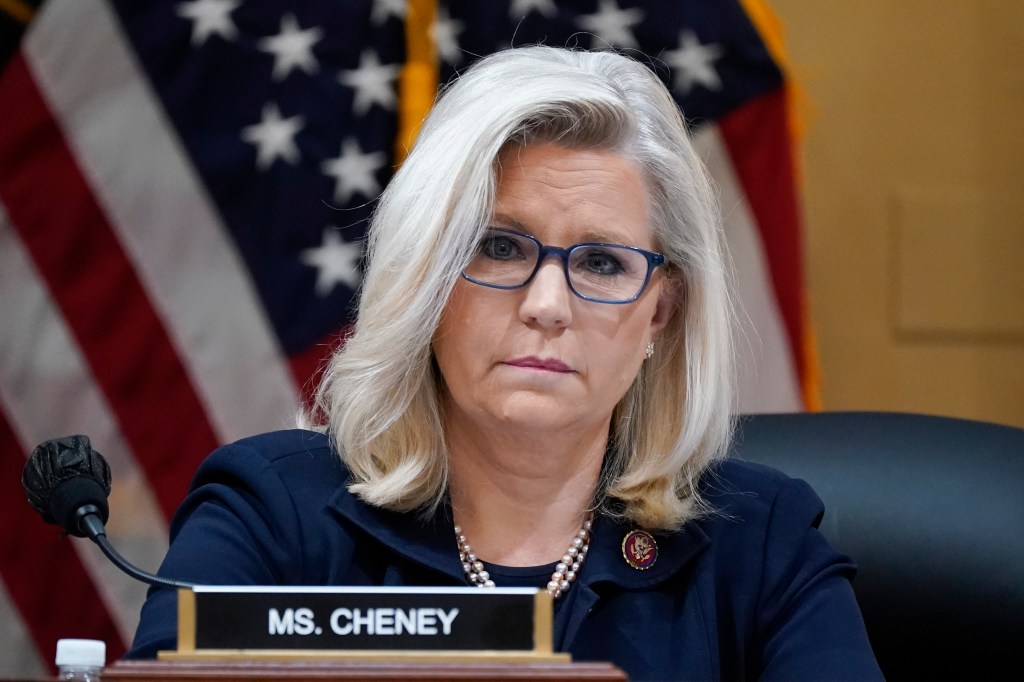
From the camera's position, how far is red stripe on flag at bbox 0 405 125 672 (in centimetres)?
277

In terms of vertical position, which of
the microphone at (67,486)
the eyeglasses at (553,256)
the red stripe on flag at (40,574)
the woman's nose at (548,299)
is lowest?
the red stripe on flag at (40,574)

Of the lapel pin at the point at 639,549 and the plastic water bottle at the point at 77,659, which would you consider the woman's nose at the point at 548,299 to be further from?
the plastic water bottle at the point at 77,659

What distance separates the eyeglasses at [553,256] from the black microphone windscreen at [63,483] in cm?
54

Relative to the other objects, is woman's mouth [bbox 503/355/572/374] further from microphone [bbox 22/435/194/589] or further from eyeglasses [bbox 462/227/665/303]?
microphone [bbox 22/435/194/589]

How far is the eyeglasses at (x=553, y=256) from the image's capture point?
166cm

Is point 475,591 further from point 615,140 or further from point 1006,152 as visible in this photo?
point 1006,152

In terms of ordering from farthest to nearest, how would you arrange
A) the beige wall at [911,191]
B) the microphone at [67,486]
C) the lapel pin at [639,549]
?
the beige wall at [911,191] → the lapel pin at [639,549] → the microphone at [67,486]

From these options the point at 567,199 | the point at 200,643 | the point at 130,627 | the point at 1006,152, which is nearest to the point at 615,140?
the point at 567,199

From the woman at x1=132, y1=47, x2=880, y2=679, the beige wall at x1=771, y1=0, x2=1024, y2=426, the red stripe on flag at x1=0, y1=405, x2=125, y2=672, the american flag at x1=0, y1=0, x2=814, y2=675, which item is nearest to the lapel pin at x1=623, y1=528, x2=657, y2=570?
the woman at x1=132, y1=47, x2=880, y2=679

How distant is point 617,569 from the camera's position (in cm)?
174

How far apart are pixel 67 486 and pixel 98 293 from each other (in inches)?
61.2

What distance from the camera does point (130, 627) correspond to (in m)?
2.85

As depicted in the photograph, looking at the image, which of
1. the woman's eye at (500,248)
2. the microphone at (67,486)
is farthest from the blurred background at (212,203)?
the microphone at (67,486)

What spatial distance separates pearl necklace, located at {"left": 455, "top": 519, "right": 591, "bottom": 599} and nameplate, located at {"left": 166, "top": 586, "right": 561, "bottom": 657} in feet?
2.25
